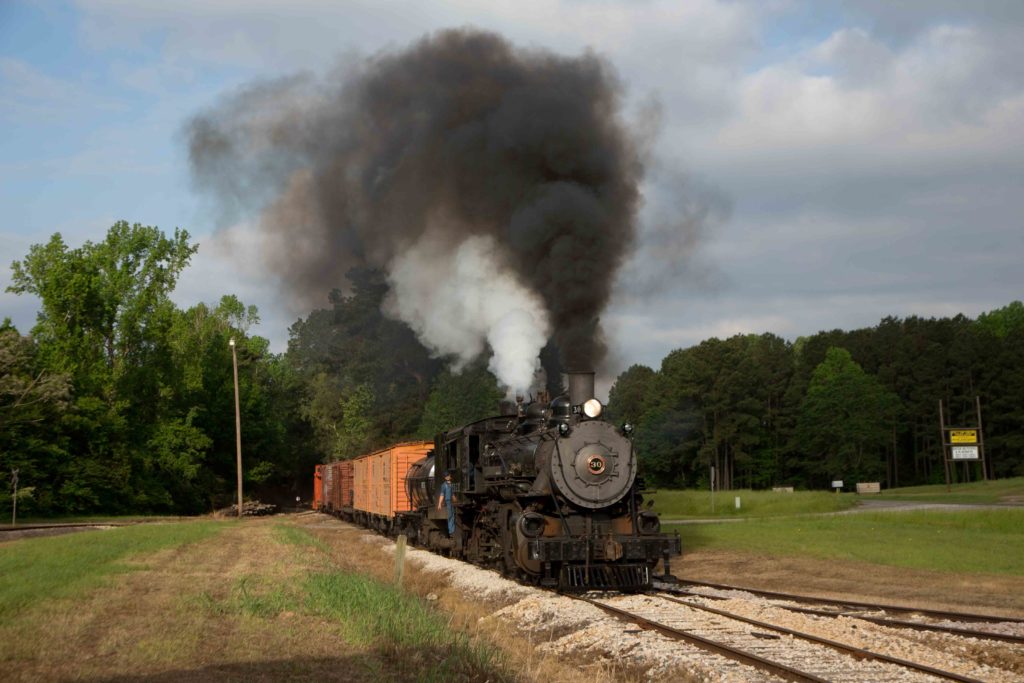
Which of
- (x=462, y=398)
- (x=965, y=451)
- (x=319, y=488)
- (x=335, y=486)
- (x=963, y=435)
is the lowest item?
(x=319, y=488)

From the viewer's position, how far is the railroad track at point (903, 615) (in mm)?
10711

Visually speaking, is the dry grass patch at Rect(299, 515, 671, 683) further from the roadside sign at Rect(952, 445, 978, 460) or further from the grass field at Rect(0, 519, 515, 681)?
the roadside sign at Rect(952, 445, 978, 460)

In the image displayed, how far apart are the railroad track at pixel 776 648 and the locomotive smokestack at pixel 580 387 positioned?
12.0 ft

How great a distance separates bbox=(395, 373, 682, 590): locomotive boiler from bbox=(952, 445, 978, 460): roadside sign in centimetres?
4410

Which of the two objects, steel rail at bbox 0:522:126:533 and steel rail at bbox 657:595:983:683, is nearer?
steel rail at bbox 657:595:983:683

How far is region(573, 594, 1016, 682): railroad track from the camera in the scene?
27.9ft

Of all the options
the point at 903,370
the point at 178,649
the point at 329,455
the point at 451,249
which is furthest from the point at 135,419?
the point at 903,370

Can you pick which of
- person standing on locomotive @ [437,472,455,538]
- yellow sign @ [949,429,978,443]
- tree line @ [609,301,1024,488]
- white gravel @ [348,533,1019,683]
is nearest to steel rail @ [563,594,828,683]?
white gravel @ [348,533,1019,683]

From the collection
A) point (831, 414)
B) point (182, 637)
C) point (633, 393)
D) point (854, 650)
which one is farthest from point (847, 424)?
point (182, 637)

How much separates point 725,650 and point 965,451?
50114 millimetres

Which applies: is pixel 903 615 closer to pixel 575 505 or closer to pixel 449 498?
pixel 575 505

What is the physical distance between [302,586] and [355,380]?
59805mm

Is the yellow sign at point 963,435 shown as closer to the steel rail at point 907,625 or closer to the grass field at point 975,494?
the grass field at point 975,494

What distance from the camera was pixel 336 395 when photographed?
74688 mm
